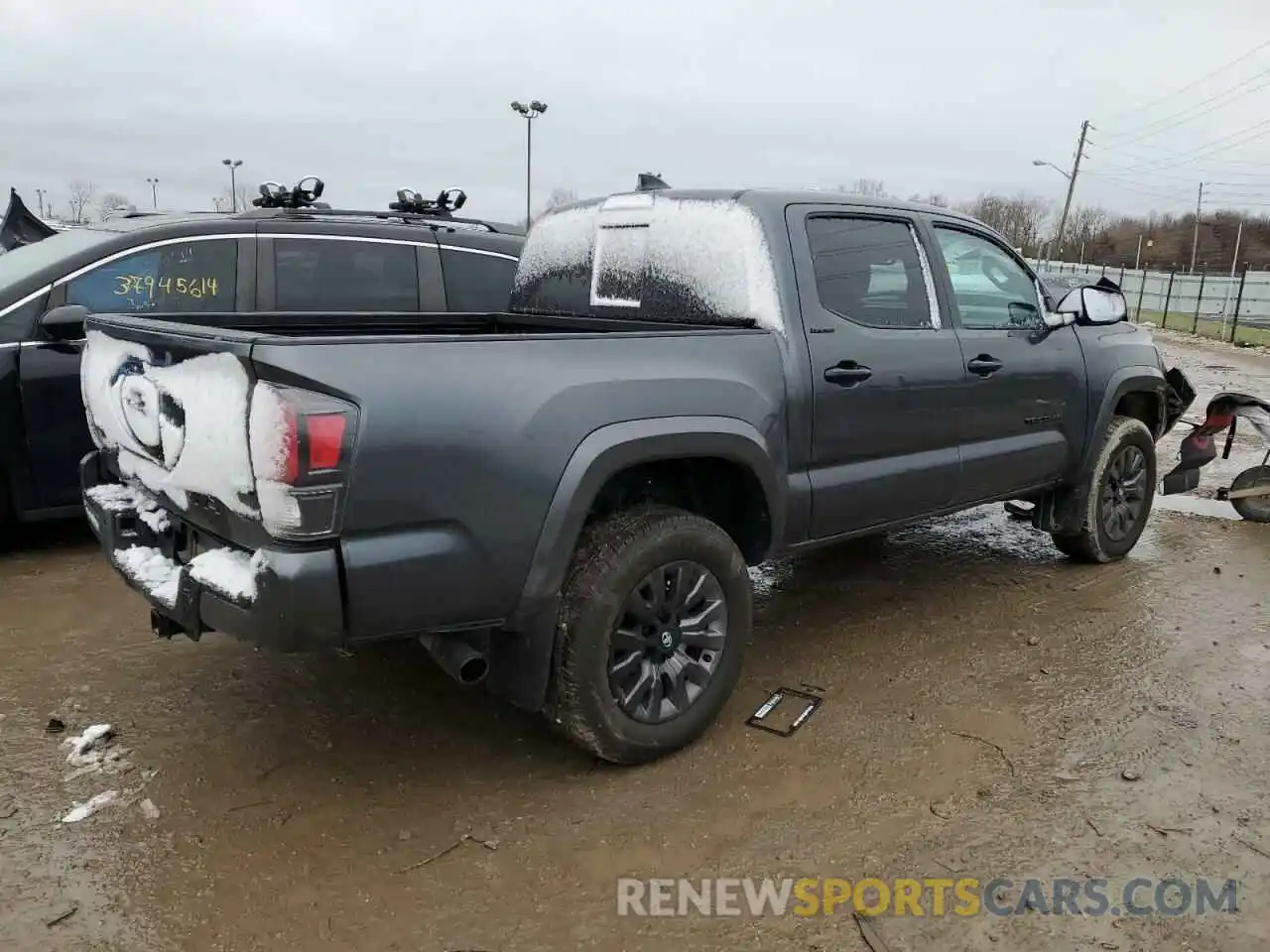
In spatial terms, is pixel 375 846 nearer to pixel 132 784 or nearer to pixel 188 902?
pixel 188 902

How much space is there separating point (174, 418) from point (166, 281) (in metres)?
2.95

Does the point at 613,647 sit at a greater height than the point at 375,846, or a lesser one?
greater

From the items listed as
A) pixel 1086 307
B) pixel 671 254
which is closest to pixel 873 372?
pixel 671 254

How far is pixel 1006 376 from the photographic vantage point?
175 inches

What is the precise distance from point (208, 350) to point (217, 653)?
1.95 metres

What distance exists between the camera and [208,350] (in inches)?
101

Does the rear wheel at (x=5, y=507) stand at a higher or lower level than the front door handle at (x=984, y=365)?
lower

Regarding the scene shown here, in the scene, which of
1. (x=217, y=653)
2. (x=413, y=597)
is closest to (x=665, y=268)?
(x=413, y=597)

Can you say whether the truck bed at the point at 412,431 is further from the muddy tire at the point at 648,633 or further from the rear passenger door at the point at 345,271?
the rear passenger door at the point at 345,271

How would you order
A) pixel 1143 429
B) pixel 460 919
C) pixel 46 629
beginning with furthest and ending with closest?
pixel 1143 429 → pixel 46 629 → pixel 460 919

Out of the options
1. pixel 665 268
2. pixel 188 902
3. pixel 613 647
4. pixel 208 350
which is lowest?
pixel 188 902

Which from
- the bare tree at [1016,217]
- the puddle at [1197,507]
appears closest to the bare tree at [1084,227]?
the bare tree at [1016,217]

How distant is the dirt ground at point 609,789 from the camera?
2520 millimetres

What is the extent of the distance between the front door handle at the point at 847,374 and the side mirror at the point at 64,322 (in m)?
3.67
